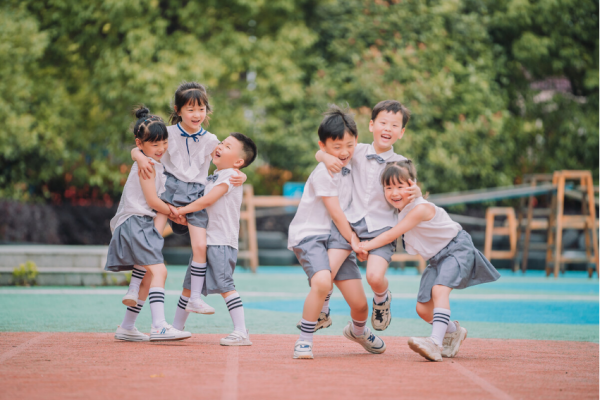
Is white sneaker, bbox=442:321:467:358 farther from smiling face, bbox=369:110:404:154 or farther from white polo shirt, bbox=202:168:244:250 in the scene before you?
white polo shirt, bbox=202:168:244:250

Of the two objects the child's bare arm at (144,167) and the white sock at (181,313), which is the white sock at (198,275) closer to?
the white sock at (181,313)

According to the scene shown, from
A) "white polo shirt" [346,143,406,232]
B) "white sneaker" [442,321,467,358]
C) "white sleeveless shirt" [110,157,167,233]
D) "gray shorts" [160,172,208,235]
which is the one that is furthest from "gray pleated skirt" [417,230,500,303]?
"white sleeveless shirt" [110,157,167,233]

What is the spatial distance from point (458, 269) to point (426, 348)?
0.60 meters

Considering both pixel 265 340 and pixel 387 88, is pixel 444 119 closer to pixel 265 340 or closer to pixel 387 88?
pixel 387 88

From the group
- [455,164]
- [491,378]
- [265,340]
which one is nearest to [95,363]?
[265,340]

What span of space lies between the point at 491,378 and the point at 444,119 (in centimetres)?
1349

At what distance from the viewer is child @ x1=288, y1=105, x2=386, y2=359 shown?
427cm

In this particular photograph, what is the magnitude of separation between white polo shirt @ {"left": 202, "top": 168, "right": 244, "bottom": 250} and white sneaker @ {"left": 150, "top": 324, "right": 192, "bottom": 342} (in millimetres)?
622

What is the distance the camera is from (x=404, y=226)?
4.40 m

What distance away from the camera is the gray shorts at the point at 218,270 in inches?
187

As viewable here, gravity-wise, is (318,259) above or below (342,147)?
below

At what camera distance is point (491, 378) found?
3.71m

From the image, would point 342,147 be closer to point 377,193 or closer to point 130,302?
point 377,193

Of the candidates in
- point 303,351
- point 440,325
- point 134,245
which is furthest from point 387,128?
point 134,245
